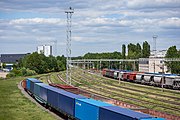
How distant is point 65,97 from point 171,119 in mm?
12759

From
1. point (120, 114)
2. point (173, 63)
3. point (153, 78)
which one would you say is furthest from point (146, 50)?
point (120, 114)

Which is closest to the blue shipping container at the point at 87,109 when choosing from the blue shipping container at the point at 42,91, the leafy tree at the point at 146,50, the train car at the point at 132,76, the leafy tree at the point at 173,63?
the blue shipping container at the point at 42,91

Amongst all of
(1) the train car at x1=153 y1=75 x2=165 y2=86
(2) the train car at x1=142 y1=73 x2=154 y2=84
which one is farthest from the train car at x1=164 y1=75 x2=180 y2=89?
(2) the train car at x1=142 y1=73 x2=154 y2=84

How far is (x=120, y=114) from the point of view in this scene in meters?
24.3

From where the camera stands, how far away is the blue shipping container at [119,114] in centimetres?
2294

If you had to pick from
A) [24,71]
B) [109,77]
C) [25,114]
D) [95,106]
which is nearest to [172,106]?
[25,114]

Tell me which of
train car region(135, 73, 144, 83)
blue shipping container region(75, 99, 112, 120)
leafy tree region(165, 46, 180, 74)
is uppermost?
leafy tree region(165, 46, 180, 74)

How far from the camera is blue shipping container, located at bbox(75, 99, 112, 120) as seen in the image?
95.9 feet

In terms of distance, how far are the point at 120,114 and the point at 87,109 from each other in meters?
6.99

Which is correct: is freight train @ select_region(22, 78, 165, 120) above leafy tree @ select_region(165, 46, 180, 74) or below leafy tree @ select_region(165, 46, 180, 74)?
below

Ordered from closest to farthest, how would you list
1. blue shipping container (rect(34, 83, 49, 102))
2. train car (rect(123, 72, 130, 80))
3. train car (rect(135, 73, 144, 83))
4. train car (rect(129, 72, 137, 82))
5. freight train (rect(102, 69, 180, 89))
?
blue shipping container (rect(34, 83, 49, 102)) < freight train (rect(102, 69, 180, 89)) < train car (rect(135, 73, 144, 83)) < train car (rect(129, 72, 137, 82)) < train car (rect(123, 72, 130, 80))

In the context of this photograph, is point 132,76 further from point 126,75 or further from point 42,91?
point 42,91

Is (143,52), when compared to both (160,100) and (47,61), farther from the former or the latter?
(160,100)

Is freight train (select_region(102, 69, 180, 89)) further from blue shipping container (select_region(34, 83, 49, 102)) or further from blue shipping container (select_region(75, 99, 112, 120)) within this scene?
blue shipping container (select_region(75, 99, 112, 120))
